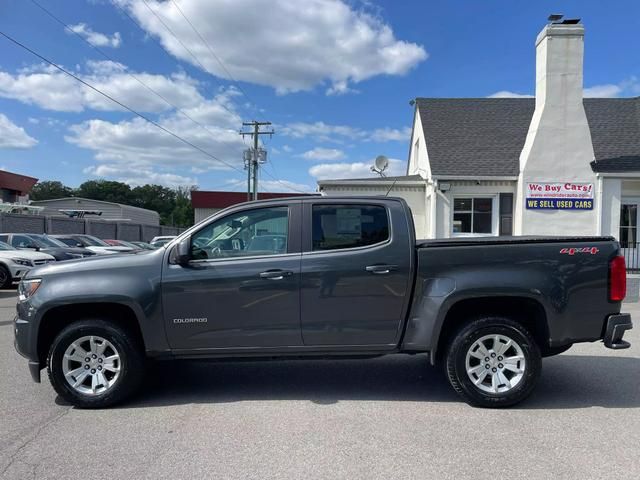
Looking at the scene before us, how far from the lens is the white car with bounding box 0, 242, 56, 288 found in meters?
13.8

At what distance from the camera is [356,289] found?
464 centimetres

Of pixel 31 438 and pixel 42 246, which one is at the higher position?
pixel 42 246

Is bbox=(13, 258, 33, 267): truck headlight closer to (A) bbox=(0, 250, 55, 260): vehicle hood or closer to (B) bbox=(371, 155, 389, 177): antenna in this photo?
(A) bbox=(0, 250, 55, 260): vehicle hood

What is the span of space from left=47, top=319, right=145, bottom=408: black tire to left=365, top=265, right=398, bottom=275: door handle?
231cm

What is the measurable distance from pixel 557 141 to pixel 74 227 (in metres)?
26.1

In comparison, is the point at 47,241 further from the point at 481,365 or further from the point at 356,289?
the point at 481,365

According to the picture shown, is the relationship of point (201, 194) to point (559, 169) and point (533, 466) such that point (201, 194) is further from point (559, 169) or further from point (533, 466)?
point (533, 466)

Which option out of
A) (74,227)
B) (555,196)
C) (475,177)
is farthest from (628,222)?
(74,227)

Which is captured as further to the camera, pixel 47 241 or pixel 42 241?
pixel 47 241

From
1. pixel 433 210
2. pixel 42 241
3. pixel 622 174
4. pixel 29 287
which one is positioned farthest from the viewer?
pixel 42 241

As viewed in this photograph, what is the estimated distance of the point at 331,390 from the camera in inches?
203

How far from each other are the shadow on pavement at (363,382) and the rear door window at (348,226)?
152 cm

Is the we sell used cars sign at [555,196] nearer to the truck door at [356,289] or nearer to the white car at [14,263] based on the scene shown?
the truck door at [356,289]

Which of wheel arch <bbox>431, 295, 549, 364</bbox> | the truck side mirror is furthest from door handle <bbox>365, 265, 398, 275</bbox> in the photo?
the truck side mirror
